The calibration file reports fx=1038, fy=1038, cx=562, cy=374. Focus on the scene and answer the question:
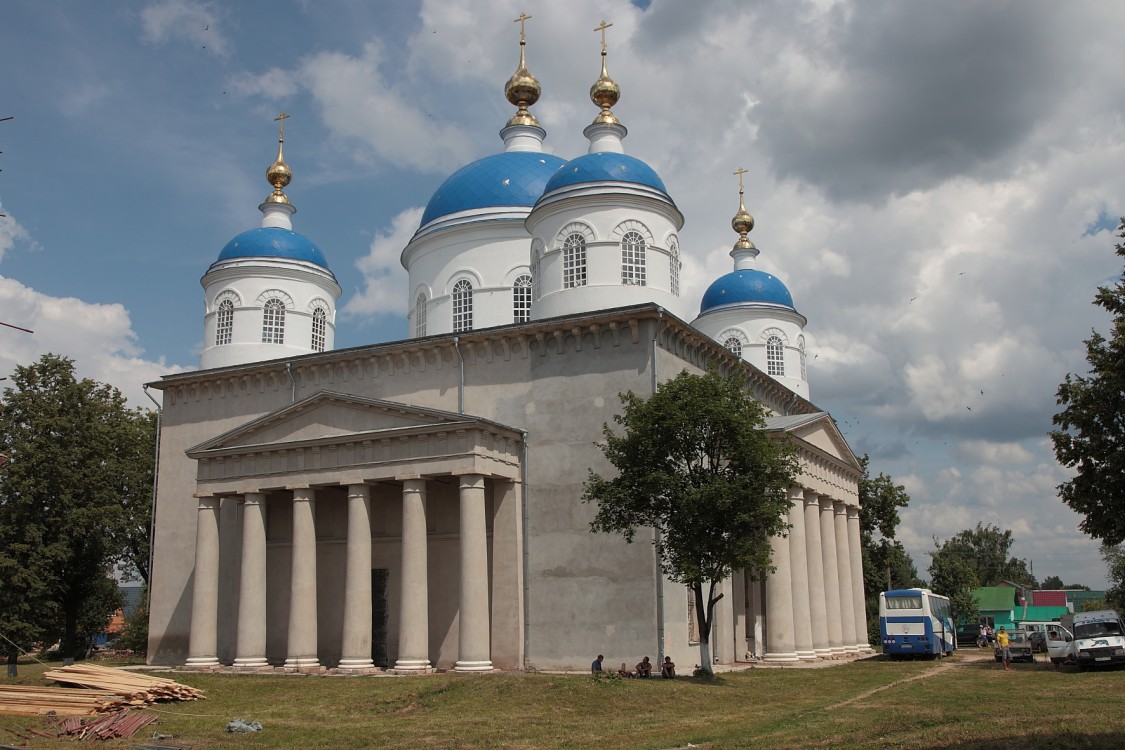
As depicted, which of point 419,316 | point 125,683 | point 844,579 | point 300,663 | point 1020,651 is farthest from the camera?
point 844,579

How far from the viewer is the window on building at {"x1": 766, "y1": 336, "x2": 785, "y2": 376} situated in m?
46.2

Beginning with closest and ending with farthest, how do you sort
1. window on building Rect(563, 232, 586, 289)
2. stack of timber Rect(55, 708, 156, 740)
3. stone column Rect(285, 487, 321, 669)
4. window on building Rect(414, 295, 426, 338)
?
stack of timber Rect(55, 708, 156, 740), stone column Rect(285, 487, 321, 669), window on building Rect(563, 232, 586, 289), window on building Rect(414, 295, 426, 338)

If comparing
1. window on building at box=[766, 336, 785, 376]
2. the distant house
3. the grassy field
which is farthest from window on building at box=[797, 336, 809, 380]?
the distant house

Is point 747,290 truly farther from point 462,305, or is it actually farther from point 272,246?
point 272,246

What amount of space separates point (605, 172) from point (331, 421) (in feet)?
37.5

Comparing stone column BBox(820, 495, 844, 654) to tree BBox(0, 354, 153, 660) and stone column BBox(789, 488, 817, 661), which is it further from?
tree BBox(0, 354, 153, 660)

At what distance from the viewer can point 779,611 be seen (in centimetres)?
3044

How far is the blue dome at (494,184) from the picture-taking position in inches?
1469

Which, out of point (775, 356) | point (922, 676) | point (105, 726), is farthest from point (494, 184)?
point (105, 726)

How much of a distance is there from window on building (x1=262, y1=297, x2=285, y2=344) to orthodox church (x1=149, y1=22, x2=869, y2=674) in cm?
8

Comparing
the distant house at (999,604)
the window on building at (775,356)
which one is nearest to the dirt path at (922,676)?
the window on building at (775,356)

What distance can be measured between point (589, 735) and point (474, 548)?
10471mm

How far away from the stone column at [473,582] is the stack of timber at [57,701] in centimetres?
891

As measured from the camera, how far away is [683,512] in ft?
77.7
